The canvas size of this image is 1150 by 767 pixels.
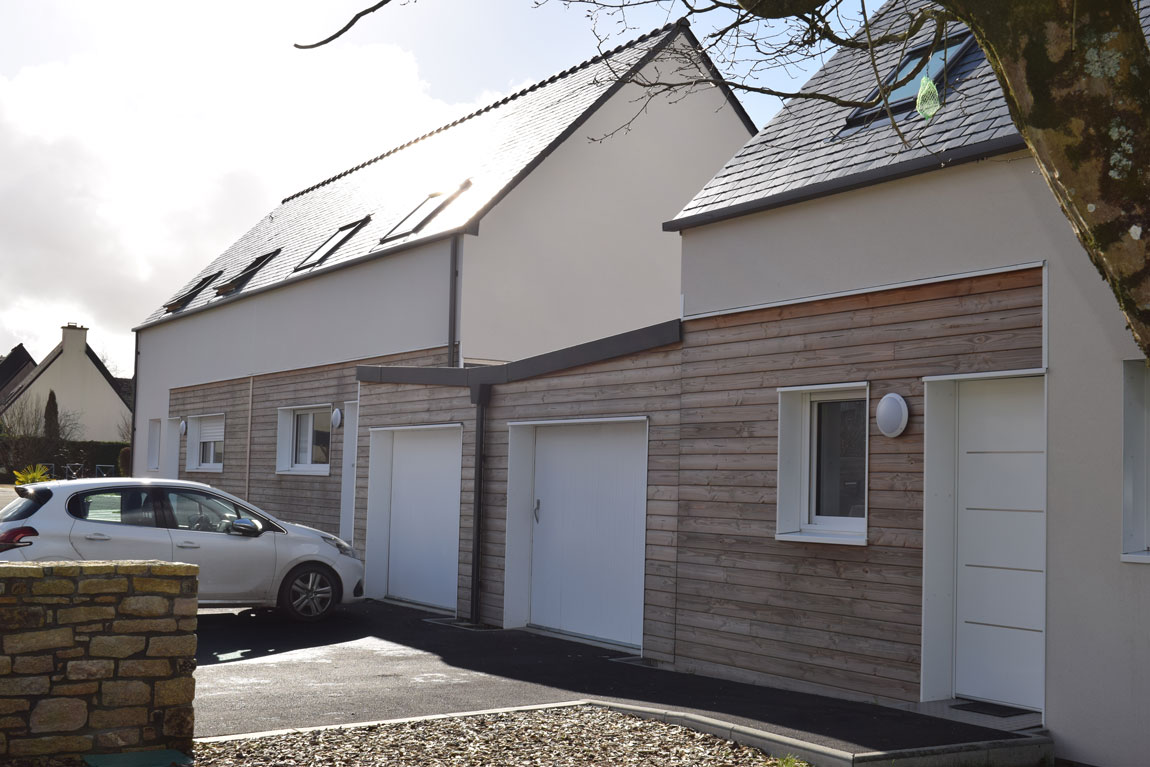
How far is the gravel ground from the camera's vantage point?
605cm

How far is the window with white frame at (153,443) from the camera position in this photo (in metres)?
24.8

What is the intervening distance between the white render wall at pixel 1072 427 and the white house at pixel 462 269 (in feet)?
17.0

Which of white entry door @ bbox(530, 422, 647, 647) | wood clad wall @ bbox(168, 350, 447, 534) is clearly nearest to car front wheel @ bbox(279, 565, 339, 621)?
white entry door @ bbox(530, 422, 647, 647)

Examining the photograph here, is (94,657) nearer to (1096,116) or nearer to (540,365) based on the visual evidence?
(1096,116)

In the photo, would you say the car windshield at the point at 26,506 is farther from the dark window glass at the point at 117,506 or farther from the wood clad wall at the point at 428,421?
the wood clad wall at the point at 428,421

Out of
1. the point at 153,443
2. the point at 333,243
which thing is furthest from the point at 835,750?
the point at 153,443

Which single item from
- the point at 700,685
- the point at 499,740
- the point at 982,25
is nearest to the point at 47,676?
the point at 499,740

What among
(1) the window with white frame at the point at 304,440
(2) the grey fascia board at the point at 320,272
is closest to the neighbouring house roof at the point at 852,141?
(2) the grey fascia board at the point at 320,272

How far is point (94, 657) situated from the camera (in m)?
6.00

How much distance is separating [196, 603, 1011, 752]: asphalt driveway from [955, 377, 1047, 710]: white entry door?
2.05ft

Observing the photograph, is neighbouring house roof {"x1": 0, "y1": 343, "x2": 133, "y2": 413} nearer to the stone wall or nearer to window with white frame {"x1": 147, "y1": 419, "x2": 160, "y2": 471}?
window with white frame {"x1": 147, "y1": 419, "x2": 160, "y2": 471}

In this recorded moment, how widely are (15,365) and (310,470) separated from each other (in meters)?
54.8

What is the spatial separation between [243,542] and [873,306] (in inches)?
266

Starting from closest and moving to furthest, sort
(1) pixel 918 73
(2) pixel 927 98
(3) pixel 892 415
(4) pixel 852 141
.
Result: (2) pixel 927 98, (3) pixel 892 415, (4) pixel 852 141, (1) pixel 918 73
